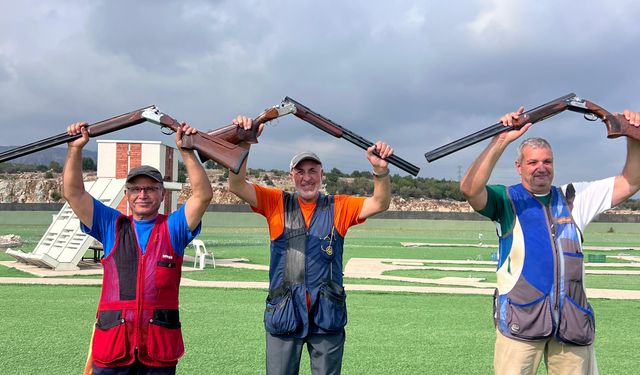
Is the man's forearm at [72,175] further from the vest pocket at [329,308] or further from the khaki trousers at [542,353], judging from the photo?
the khaki trousers at [542,353]

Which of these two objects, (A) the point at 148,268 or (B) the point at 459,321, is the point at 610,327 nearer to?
(B) the point at 459,321

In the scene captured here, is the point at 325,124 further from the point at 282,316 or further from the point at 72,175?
the point at 72,175

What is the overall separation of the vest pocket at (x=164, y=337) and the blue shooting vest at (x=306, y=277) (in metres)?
0.58

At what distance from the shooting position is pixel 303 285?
13.2ft

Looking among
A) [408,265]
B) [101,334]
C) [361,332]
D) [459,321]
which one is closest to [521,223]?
[101,334]

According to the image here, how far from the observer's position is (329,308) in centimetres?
395

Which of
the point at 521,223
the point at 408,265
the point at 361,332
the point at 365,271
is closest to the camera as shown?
the point at 521,223

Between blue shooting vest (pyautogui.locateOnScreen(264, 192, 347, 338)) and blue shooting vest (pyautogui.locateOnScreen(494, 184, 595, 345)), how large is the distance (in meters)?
1.03

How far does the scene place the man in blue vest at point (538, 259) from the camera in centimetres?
378

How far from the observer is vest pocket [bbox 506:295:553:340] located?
3.75 metres

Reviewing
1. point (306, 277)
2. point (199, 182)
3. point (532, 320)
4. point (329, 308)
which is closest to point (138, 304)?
point (199, 182)

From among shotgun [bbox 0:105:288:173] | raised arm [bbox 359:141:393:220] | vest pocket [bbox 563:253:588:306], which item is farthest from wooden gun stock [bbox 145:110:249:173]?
vest pocket [bbox 563:253:588:306]

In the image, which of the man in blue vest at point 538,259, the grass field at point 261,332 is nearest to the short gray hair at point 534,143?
Answer: the man in blue vest at point 538,259

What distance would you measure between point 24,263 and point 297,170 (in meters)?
15.9
